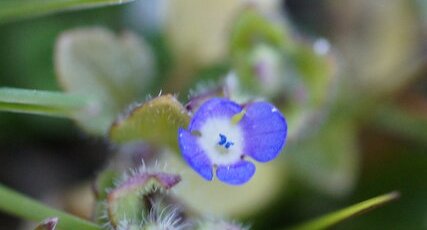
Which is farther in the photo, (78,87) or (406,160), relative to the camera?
(406,160)

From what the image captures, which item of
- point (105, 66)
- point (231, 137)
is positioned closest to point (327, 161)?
point (105, 66)

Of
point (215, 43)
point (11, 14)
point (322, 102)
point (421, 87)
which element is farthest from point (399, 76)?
point (11, 14)

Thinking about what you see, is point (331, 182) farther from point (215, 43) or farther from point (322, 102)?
point (215, 43)

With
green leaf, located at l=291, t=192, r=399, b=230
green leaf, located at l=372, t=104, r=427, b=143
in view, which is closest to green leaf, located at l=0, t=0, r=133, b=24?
green leaf, located at l=291, t=192, r=399, b=230

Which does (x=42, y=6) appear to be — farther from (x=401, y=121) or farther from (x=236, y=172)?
(x=401, y=121)

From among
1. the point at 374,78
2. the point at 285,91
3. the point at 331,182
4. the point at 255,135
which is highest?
the point at 374,78

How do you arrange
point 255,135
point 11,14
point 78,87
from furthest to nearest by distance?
point 78,87, point 11,14, point 255,135
